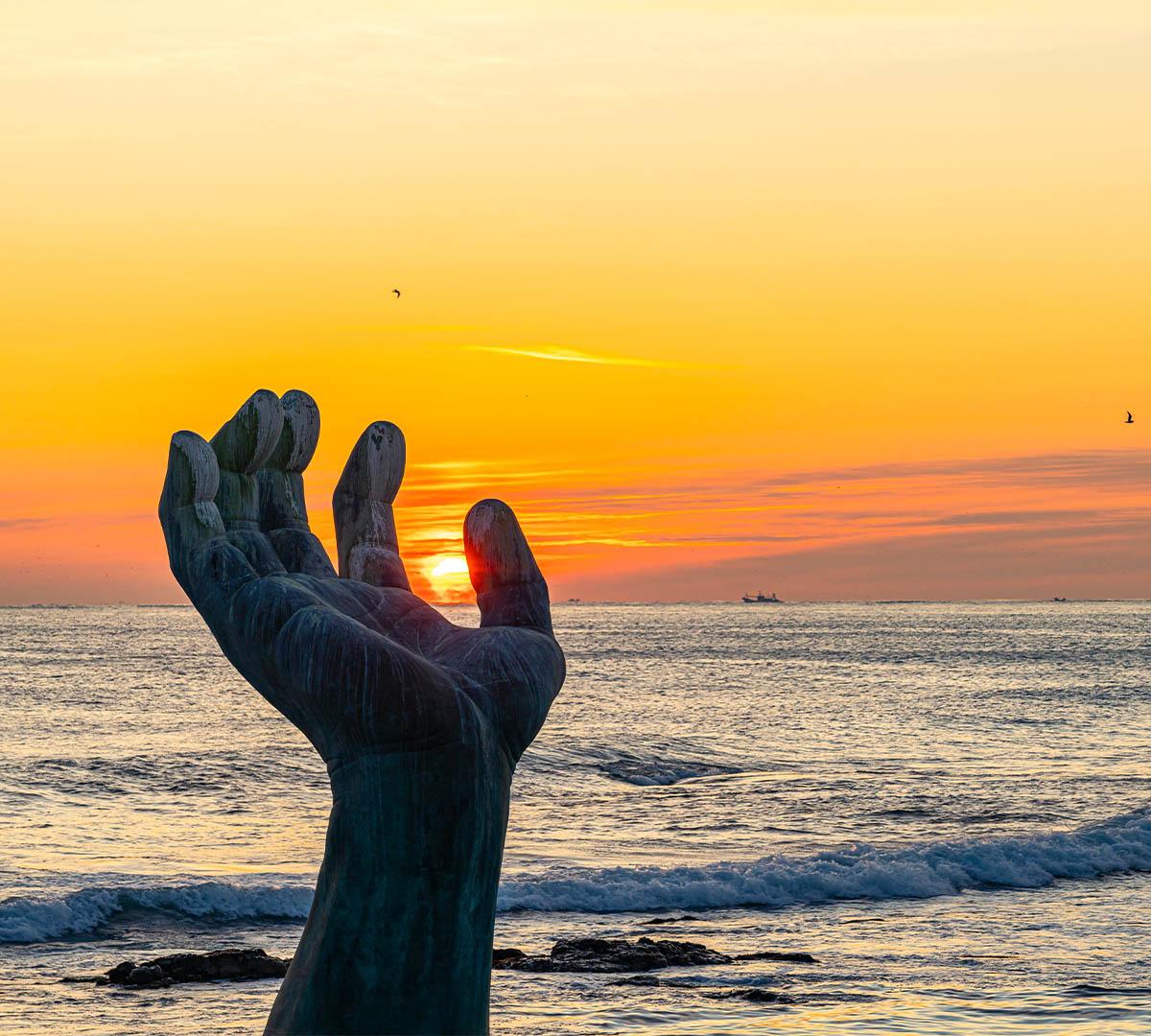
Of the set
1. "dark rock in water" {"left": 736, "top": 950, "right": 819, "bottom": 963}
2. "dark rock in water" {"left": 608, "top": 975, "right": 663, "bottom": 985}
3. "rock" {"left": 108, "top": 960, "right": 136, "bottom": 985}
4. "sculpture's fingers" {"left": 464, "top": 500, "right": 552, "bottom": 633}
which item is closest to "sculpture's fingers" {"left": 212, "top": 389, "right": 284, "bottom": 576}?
"sculpture's fingers" {"left": 464, "top": 500, "right": 552, "bottom": 633}

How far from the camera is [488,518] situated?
4535mm

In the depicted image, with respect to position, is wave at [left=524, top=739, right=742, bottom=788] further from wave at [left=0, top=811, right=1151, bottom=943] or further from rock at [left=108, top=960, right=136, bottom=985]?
rock at [left=108, top=960, right=136, bottom=985]

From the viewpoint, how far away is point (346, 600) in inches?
176

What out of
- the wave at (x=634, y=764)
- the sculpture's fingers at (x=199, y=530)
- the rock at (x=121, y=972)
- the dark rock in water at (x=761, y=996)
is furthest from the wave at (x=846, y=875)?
the sculpture's fingers at (x=199, y=530)

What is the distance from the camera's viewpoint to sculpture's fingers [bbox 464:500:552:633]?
179 inches

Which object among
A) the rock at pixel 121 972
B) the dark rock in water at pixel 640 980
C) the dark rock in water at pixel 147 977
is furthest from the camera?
the rock at pixel 121 972

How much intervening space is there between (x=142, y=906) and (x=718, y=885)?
6.39m

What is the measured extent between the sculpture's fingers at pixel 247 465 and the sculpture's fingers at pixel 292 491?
116mm

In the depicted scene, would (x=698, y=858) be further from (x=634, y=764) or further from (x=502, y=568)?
(x=502, y=568)

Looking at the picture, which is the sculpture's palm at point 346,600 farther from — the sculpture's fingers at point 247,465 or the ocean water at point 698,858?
the ocean water at point 698,858

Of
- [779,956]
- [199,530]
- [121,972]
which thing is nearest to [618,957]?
[779,956]

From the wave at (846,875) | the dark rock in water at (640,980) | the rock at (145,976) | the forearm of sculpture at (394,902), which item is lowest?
the wave at (846,875)

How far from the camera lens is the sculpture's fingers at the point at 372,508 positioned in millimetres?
4742

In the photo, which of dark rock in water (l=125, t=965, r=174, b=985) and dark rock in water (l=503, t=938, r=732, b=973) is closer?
dark rock in water (l=125, t=965, r=174, b=985)
